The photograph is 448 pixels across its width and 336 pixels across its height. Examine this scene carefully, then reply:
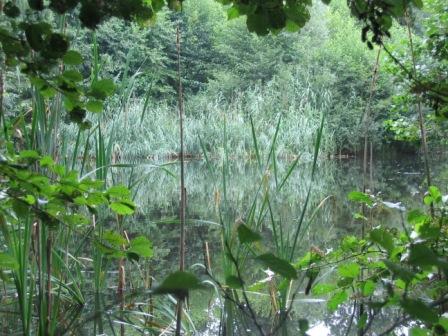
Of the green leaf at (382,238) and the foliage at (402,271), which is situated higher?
the green leaf at (382,238)

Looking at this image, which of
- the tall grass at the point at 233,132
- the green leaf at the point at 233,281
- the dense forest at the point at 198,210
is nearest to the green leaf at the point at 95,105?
the dense forest at the point at 198,210

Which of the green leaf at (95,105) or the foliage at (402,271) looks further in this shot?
the green leaf at (95,105)

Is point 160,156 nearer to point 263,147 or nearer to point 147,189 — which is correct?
→ point 263,147

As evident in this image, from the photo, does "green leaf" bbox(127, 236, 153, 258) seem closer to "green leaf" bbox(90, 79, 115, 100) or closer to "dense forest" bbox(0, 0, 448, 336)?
"dense forest" bbox(0, 0, 448, 336)

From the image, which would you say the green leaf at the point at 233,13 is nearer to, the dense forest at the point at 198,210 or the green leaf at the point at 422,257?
the dense forest at the point at 198,210

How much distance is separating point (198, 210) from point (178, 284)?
409cm

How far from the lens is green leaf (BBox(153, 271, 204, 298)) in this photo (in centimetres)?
30

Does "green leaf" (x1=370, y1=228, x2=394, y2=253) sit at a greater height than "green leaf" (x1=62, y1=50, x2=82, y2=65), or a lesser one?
lesser

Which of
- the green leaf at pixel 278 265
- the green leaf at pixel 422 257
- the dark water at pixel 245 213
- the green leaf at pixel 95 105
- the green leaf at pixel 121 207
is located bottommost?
the dark water at pixel 245 213

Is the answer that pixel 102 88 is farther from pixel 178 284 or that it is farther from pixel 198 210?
pixel 198 210

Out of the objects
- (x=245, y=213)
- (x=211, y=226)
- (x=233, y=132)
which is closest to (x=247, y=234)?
(x=245, y=213)

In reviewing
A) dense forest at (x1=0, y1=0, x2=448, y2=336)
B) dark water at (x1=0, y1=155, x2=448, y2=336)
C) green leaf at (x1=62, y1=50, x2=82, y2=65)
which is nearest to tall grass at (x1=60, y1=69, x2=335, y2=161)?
dense forest at (x1=0, y1=0, x2=448, y2=336)

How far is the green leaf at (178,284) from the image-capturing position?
302 millimetres

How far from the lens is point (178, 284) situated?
1.00ft
